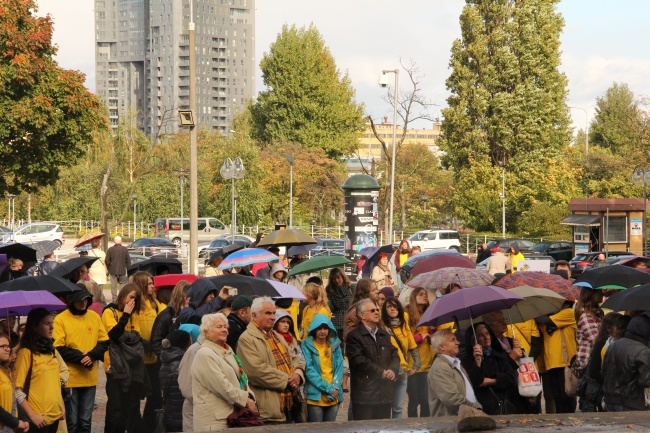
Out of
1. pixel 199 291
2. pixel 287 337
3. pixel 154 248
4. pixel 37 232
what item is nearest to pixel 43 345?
pixel 287 337

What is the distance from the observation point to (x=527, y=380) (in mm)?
9914

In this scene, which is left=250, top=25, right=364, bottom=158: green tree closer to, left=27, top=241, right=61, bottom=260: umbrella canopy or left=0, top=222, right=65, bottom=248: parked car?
left=0, top=222, right=65, bottom=248: parked car

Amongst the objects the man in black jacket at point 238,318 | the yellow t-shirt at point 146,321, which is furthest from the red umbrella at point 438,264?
the man in black jacket at point 238,318

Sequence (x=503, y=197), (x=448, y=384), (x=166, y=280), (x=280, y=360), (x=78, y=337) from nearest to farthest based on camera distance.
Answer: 1. (x=448, y=384)
2. (x=280, y=360)
3. (x=78, y=337)
4. (x=166, y=280)
5. (x=503, y=197)

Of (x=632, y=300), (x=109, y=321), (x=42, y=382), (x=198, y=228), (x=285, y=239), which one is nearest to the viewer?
(x=42, y=382)

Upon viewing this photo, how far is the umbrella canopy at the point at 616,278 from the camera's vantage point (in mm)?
14070

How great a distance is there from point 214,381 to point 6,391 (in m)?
1.54

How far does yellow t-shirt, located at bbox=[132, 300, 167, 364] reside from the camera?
12.2 metres

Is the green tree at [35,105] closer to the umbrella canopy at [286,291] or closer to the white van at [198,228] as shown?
the umbrella canopy at [286,291]

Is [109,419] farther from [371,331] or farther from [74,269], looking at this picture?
[74,269]

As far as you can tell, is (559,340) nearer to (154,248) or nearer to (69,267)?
(69,267)

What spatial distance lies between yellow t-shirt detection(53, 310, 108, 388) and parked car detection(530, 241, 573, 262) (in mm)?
42453

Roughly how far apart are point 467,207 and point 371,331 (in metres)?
59.8

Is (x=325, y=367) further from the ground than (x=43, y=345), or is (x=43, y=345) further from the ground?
(x=43, y=345)
